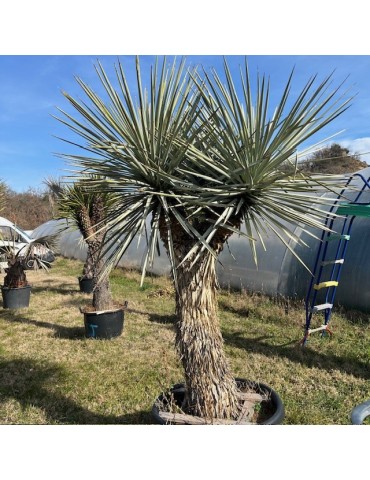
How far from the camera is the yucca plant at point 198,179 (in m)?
1.95

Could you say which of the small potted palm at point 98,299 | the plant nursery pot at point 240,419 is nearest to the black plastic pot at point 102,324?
the small potted palm at point 98,299

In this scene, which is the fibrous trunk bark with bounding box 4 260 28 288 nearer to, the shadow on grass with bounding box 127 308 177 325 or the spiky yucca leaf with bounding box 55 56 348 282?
the shadow on grass with bounding box 127 308 177 325

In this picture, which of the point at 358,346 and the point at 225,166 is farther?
the point at 358,346

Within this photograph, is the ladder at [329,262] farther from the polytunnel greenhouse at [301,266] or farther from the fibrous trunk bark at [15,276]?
the fibrous trunk bark at [15,276]

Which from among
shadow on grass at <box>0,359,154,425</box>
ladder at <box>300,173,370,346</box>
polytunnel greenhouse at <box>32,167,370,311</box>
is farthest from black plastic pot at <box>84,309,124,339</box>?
ladder at <box>300,173,370,346</box>

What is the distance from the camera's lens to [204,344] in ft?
7.66

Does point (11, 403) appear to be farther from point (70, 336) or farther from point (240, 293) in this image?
point (240, 293)

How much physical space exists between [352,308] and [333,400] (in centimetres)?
278

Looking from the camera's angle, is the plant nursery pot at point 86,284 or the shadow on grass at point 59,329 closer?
the shadow on grass at point 59,329

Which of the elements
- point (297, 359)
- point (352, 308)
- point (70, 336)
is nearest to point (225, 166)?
point (297, 359)

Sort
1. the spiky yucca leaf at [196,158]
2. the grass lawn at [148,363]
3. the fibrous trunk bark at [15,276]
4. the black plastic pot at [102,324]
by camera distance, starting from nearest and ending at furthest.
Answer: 1. the spiky yucca leaf at [196,158]
2. the grass lawn at [148,363]
3. the black plastic pot at [102,324]
4. the fibrous trunk bark at [15,276]

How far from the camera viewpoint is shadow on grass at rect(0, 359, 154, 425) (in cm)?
310

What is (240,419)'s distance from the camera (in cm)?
236

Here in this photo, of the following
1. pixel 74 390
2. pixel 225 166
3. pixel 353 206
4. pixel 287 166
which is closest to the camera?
pixel 225 166
